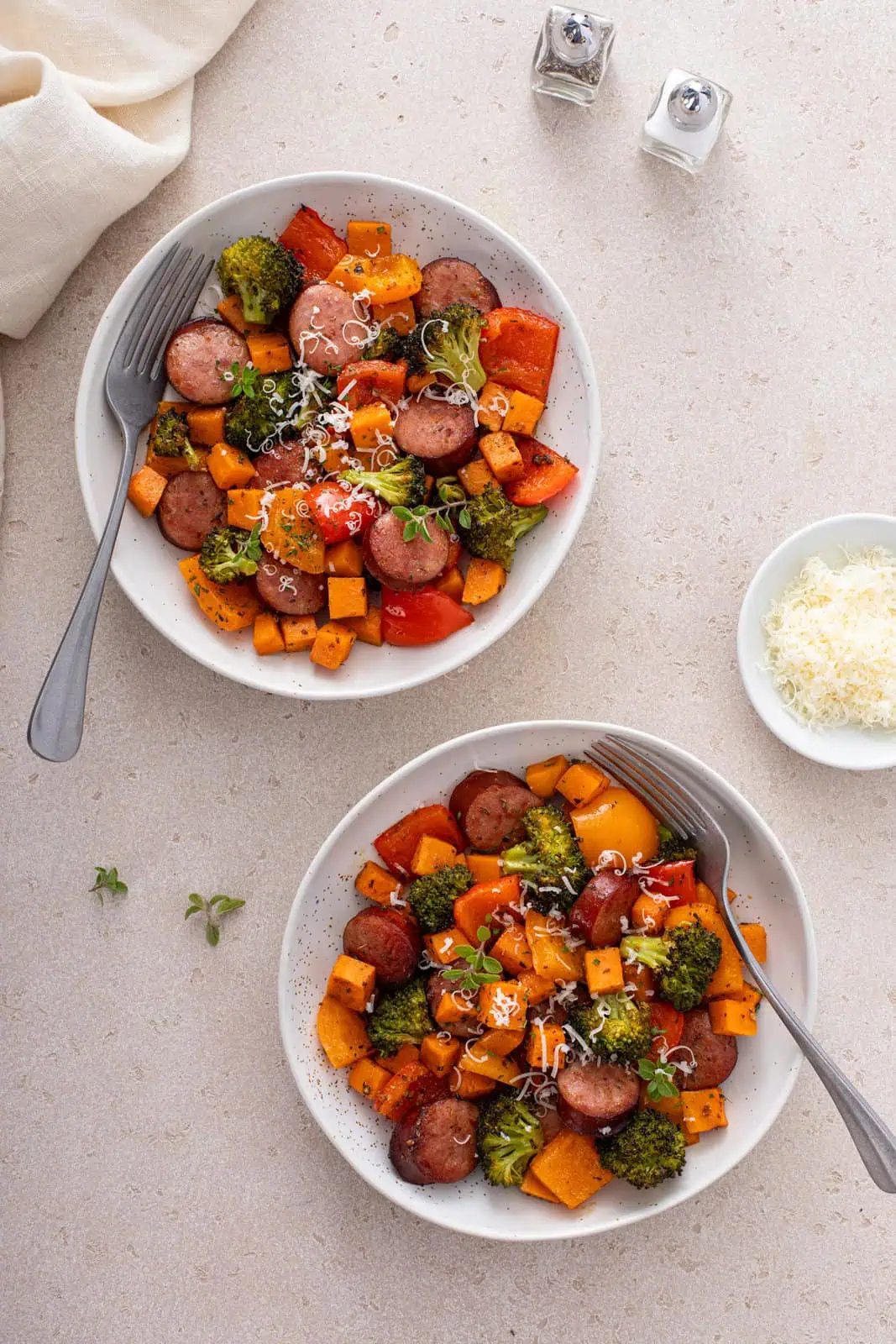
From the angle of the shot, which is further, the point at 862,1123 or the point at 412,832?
the point at 412,832

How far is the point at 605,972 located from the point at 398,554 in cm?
102

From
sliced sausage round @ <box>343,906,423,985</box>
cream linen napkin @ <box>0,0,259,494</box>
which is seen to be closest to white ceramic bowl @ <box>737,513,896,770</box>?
sliced sausage round @ <box>343,906,423,985</box>

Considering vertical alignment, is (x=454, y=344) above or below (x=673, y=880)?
above

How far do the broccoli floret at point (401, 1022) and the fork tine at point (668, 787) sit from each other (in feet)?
2.36

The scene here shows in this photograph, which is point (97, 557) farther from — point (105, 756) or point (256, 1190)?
point (256, 1190)

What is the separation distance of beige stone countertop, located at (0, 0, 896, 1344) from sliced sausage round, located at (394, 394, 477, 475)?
0.47 meters

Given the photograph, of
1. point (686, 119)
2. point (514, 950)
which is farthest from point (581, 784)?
point (686, 119)

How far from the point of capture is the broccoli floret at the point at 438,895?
2.32m

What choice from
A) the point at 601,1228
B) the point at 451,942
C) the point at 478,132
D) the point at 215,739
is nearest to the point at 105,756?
the point at 215,739

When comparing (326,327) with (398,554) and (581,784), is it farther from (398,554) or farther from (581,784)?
(581,784)

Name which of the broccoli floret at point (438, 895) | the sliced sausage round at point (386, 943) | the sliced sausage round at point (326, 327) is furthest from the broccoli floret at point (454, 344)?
the sliced sausage round at point (386, 943)

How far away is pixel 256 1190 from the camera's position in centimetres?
266

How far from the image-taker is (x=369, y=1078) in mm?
2373

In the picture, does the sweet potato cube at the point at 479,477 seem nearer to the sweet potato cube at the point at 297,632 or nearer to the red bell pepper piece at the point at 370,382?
the red bell pepper piece at the point at 370,382
